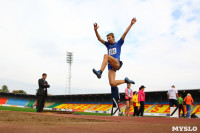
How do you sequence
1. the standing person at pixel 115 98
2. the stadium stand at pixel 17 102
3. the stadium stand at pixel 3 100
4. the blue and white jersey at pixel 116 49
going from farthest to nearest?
the stadium stand at pixel 17 102, the stadium stand at pixel 3 100, the standing person at pixel 115 98, the blue and white jersey at pixel 116 49

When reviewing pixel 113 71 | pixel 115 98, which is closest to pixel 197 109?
pixel 115 98

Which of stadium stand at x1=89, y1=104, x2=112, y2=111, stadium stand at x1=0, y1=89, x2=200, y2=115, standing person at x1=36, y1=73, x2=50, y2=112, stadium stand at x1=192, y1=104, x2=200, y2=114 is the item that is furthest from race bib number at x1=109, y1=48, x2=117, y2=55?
stadium stand at x1=89, y1=104, x2=112, y2=111

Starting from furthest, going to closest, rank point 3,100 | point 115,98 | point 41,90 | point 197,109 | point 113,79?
point 3,100 → point 197,109 → point 41,90 → point 115,98 → point 113,79

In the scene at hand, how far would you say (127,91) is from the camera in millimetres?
10312

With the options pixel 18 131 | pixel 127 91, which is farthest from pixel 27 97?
pixel 18 131

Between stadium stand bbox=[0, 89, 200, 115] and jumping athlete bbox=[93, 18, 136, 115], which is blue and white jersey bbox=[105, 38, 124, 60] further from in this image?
stadium stand bbox=[0, 89, 200, 115]

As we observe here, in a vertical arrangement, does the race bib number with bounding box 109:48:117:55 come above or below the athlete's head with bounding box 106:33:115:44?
below

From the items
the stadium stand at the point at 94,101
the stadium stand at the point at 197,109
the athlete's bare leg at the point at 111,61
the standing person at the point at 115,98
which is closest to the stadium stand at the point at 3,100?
the stadium stand at the point at 94,101

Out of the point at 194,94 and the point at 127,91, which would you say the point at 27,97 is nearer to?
the point at 194,94

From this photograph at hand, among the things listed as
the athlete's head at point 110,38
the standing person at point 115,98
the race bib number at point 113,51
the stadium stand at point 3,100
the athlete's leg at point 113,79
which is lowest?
the stadium stand at point 3,100

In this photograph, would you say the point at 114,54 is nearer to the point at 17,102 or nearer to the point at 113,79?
the point at 113,79

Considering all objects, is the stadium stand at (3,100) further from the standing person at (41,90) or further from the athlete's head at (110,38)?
the athlete's head at (110,38)

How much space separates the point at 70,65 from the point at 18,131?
222 ft

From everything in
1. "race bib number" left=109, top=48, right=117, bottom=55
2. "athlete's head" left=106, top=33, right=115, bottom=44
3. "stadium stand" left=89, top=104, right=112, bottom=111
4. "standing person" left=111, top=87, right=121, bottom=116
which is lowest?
"stadium stand" left=89, top=104, right=112, bottom=111
